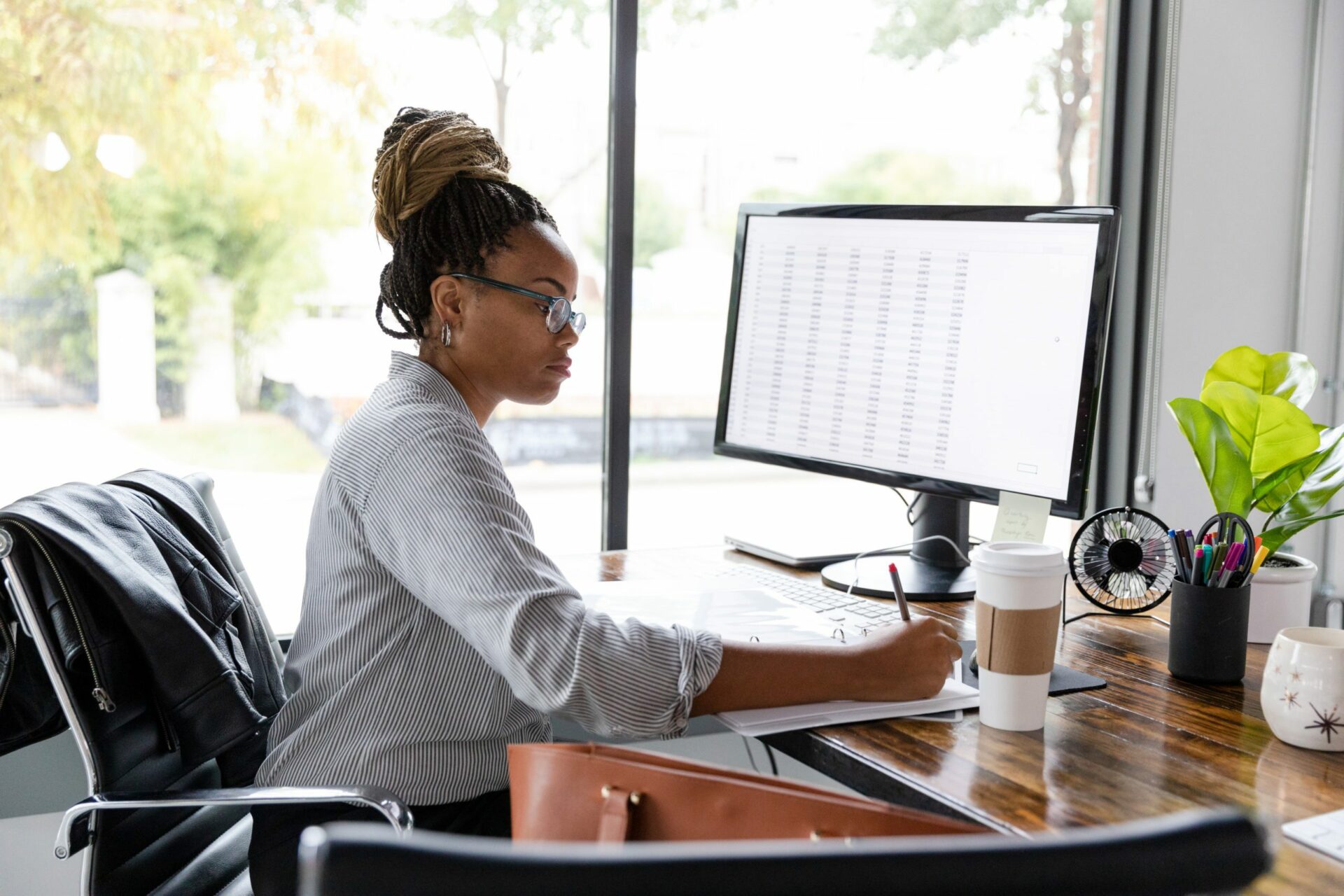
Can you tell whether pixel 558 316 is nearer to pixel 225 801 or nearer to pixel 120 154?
pixel 225 801

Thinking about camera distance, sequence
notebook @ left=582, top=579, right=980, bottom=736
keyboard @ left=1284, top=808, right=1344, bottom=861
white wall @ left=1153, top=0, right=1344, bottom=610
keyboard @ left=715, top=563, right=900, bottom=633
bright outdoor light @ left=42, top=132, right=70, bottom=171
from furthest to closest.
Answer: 1. white wall @ left=1153, top=0, right=1344, bottom=610
2. bright outdoor light @ left=42, top=132, right=70, bottom=171
3. keyboard @ left=715, top=563, right=900, bottom=633
4. notebook @ left=582, top=579, right=980, bottom=736
5. keyboard @ left=1284, top=808, right=1344, bottom=861

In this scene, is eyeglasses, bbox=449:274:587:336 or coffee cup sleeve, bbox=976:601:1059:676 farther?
eyeglasses, bbox=449:274:587:336

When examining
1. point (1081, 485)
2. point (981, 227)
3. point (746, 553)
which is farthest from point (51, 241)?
point (1081, 485)

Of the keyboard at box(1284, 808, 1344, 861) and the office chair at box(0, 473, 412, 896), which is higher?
the keyboard at box(1284, 808, 1344, 861)

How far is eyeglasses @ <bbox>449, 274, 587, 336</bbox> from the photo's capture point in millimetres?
1351

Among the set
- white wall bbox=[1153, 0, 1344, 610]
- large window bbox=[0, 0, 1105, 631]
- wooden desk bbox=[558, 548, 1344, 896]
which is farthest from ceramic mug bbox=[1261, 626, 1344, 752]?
white wall bbox=[1153, 0, 1344, 610]

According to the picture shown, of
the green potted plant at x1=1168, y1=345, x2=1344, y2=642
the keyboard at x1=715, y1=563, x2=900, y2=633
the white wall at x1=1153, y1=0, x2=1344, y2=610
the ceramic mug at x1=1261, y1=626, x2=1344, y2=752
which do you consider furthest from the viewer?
the white wall at x1=1153, y1=0, x2=1344, y2=610

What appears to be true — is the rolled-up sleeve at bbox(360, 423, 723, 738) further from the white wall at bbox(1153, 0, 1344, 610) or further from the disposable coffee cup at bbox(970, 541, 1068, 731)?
the white wall at bbox(1153, 0, 1344, 610)

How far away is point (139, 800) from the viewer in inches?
44.2

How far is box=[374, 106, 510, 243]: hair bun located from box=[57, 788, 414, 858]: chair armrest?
0.64 metres

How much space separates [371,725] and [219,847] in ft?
1.05

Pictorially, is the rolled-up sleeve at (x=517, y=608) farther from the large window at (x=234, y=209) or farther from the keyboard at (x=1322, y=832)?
the large window at (x=234, y=209)

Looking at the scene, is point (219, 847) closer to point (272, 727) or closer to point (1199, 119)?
point (272, 727)

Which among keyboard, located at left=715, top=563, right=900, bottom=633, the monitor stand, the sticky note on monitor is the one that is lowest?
keyboard, located at left=715, top=563, right=900, bottom=633
